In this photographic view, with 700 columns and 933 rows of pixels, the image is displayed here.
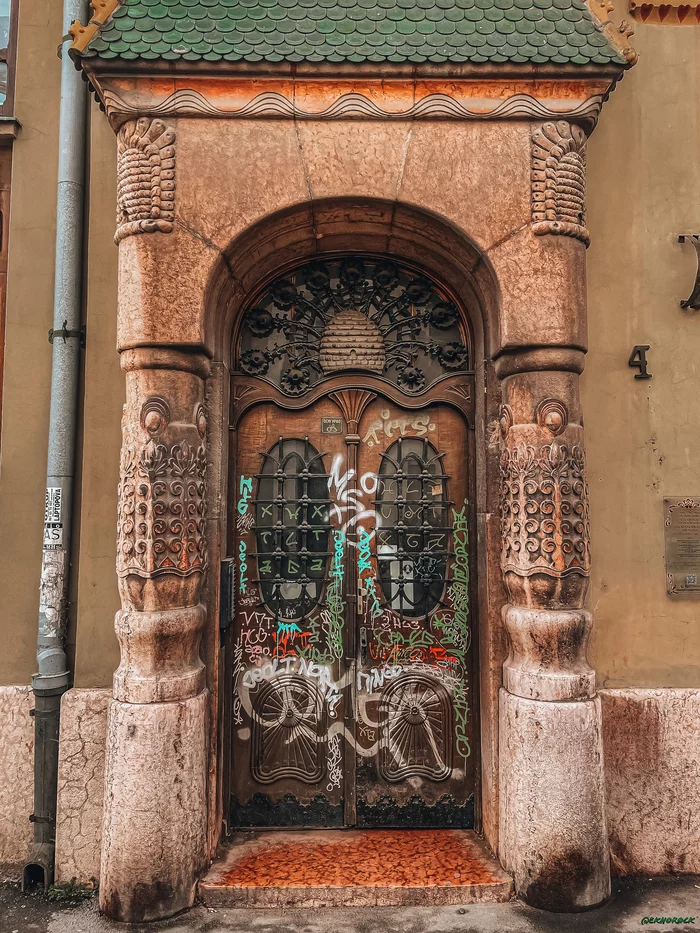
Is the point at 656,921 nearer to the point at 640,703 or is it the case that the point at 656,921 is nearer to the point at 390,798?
the point at 640,703

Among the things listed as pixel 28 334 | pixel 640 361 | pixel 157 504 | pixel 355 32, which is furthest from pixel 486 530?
pixel 28 334

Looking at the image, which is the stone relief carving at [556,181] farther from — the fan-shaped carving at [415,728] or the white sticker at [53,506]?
the white sticker at [53,506]

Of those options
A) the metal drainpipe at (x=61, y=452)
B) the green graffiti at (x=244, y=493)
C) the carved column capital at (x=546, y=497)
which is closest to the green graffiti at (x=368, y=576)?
the green graffiti at (x=244, y=493)

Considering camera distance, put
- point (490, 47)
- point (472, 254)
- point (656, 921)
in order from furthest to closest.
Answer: point (472, 254)
point (490, 47)
point (656, 921)

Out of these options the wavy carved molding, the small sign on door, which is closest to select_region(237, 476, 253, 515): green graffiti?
the small sign on door

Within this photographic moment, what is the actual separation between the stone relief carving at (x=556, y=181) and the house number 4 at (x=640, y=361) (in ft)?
3.02

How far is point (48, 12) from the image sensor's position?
4.34 metres

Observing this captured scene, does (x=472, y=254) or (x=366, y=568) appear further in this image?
(x=366, y=568)

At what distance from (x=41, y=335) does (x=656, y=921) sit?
5.34 m

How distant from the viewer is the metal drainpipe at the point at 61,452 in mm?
3871

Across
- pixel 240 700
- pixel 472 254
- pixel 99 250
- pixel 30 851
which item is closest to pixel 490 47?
pixel 472 254

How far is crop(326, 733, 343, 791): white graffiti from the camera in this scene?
4180mm

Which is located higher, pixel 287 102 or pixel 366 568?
pixel 287 102

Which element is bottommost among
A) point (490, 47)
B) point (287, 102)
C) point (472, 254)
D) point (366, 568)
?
point (366, 568)
